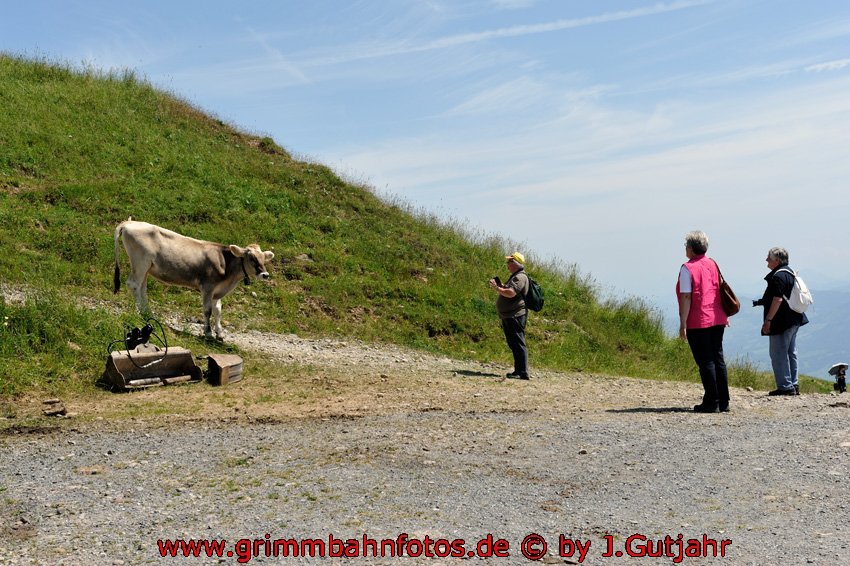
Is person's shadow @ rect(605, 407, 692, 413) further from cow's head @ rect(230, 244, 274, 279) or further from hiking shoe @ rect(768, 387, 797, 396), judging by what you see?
cow's head @ rect(230, 244, 274, 279)

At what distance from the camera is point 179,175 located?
76.0ft

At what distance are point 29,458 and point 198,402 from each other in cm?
297

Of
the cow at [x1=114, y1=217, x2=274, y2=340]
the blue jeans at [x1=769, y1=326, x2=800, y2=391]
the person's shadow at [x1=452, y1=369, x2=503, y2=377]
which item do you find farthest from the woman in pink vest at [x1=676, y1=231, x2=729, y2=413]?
the cow at [x1=114, y1=217, x2=274, y2=340]

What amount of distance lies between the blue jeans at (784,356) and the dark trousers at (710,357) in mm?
1934

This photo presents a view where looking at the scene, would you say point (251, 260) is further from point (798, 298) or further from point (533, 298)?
point (798, 298)

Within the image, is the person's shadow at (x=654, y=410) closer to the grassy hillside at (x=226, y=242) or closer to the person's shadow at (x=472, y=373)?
the person's shadow at (x=472, y=373)

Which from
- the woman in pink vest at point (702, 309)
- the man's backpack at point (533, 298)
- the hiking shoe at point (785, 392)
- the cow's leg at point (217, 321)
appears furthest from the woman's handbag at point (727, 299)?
the cow's leg at point (217, 321)

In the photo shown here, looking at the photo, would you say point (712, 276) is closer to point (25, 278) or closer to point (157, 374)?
point (157, 374)

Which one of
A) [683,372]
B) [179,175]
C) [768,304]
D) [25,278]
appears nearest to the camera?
[768,304]

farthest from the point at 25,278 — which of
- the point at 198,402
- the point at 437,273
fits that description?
the point at 437,273

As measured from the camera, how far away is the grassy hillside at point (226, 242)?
15406 mm

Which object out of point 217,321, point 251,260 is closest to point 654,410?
point 217,321

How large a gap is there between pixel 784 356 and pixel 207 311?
9630 millimetres

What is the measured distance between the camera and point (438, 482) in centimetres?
692
